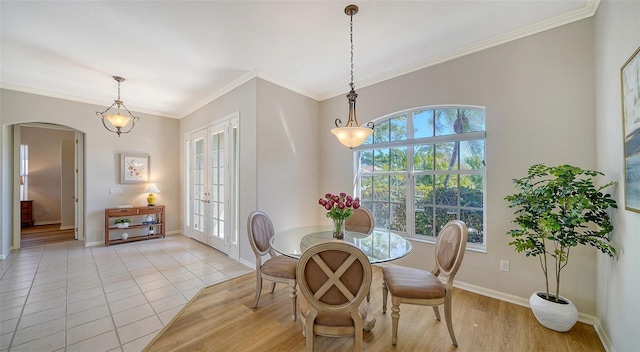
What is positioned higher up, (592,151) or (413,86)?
(413,86)

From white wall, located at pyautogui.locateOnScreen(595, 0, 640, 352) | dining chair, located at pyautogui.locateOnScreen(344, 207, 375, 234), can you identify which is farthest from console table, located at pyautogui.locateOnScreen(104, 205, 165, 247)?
white wall, located at pyautogui.locateOnScreen(595, 0, 640, 352)

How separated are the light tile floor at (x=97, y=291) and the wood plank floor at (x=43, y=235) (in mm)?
525

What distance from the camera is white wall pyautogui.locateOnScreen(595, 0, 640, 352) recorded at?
4.87 ft

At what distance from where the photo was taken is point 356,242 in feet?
7.40

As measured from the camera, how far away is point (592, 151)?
6.96ft

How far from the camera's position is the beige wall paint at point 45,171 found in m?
6.18

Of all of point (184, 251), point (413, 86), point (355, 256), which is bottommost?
point (184, 251)

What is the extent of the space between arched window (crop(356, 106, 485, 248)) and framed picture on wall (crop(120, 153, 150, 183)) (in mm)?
4631

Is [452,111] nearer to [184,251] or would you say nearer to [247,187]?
[247,187]

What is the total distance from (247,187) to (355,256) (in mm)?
2524

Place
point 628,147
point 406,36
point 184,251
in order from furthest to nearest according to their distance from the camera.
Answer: point 184,251 < point 406,36 < point 628,147

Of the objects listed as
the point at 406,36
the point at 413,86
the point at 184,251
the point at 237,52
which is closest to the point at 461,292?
the point at 413,86

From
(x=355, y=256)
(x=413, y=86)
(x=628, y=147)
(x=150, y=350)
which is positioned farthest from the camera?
(x=413, y=86)

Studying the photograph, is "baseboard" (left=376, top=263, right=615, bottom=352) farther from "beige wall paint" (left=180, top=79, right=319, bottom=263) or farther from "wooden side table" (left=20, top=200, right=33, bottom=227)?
"wooden side table" (left=20, top=200, right=33, bottom=227)
